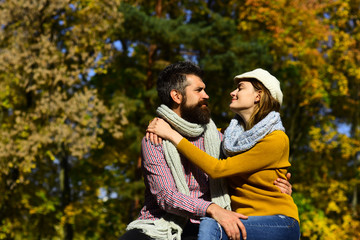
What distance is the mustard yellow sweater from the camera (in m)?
3.03

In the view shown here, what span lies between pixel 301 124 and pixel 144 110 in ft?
21.6

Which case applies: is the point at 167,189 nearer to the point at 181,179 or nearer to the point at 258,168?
the point at 181,179

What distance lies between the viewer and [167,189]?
3.13 m

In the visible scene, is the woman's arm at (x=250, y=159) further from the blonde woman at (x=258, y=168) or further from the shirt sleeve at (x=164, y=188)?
the shirt sleeve at (x=164, y=188)

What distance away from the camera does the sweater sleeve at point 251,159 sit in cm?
303

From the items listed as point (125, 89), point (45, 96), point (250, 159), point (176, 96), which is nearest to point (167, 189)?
point (250, 159)

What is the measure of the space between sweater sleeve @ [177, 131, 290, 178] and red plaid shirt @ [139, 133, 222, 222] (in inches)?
8.8

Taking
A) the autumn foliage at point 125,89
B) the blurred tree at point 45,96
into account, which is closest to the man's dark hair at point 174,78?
the autumn foliage at point 125,89

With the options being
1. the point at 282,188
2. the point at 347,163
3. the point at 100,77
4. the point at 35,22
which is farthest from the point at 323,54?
the point at 282,188

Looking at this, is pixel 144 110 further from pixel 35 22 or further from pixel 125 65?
pixel 35 22

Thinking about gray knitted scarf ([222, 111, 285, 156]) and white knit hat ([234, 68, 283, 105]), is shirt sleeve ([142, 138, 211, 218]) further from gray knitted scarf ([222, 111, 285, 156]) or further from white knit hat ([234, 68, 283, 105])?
white knit hat ([234, 68, 283, 105])

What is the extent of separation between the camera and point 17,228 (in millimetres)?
13828

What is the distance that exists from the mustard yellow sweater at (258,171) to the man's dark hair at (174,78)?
0.60 m

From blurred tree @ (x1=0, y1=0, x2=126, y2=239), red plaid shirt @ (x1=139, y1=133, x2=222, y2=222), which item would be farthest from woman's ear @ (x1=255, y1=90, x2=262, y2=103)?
blurred tree @ (x1=0, y1=0, x2=126, y2=239)
